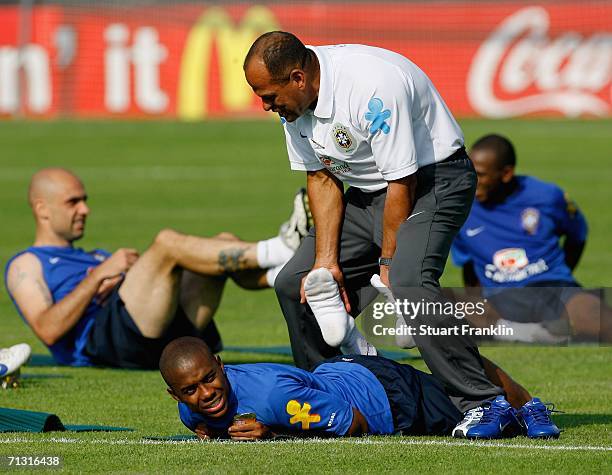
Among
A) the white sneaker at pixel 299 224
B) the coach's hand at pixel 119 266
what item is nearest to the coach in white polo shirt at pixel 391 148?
the white sneaker at pixel 299 224

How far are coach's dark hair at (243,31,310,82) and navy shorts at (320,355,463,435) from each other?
157 cm

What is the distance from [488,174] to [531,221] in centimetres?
54

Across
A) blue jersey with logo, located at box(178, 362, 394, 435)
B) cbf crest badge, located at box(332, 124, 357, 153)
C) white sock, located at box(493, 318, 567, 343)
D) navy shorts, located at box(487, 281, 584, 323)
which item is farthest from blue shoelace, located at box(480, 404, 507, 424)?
navy shorts, located at box(487, 281, 584, 323)

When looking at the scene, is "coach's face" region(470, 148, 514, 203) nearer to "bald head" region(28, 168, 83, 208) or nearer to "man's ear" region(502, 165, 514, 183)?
"man's ear" region(502, 165, 514, 183)

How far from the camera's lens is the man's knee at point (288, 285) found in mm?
7770

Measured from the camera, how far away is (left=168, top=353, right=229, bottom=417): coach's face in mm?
6496

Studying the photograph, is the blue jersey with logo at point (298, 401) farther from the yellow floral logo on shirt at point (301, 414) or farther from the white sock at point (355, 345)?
the white sock at point (355, 345)

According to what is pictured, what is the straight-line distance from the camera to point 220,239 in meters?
9.47

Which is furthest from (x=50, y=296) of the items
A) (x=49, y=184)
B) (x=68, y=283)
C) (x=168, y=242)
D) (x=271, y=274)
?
(x=271, y=274)

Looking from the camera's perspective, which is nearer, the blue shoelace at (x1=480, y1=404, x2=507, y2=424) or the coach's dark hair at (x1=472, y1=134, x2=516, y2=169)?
the blue shoelace at (x1=480, y1=404, x2=507, y2=424)

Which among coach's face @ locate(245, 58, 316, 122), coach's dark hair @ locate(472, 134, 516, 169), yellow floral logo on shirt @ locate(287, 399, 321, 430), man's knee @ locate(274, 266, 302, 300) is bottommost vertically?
yellow floral logo on shirt @ locate(287, 399, 321, 430)

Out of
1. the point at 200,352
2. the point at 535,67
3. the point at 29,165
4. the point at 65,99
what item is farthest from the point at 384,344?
the point at 65,99

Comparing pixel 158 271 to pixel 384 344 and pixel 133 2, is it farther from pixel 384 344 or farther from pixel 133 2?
pixel 133 2

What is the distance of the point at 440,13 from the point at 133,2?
8.27 metres
